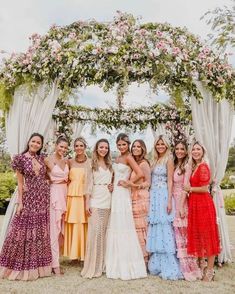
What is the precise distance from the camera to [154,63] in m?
6.37

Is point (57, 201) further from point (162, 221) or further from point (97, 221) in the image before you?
point (162, 221)

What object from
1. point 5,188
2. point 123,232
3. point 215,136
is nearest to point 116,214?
point 123,232

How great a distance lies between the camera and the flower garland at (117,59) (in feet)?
20.8

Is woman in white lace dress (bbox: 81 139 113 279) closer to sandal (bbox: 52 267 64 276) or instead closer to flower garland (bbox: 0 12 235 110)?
sandal (bbox: 52 267 64 276)

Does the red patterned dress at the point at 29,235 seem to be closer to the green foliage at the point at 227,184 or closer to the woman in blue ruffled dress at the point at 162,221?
the woman in blue ruffled dress at the point at 162,221

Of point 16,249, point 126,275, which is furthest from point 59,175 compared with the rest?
point 126,275

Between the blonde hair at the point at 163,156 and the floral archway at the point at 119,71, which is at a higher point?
the floral archway at the point at 119,71

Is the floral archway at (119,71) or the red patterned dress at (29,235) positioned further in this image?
the floral archway at (119,71)

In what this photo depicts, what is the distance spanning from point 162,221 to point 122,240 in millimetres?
638

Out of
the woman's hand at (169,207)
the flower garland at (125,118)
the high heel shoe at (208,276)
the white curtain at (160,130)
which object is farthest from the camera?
the white curtain at (160,130)

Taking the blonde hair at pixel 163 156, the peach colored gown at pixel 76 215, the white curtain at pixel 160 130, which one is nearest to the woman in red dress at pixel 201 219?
the blonde hair at pixel 163 156

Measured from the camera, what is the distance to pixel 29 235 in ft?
19.1

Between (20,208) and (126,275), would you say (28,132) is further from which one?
(126,275)

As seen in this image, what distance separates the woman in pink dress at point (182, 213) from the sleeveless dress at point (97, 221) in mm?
1002
